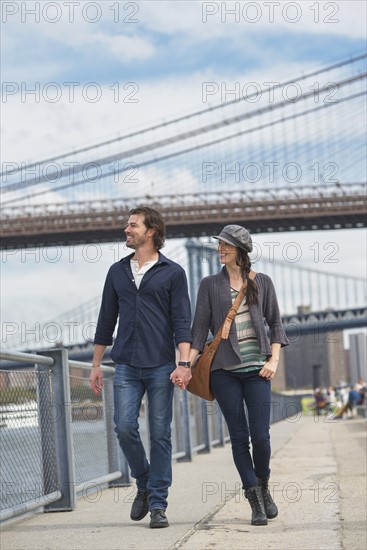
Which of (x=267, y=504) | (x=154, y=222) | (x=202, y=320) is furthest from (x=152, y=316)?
(x=267, y=504)

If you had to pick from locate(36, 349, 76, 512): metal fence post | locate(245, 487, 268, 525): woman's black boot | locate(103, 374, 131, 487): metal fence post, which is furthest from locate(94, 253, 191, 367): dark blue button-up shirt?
locate(103, 374, 131, 487): metal fence post

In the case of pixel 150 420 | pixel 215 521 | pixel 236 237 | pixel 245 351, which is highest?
pixel 236 237

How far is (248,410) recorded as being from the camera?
5289 mm

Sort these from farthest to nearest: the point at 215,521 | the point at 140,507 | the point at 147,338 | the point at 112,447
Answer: the point at 112,447 → the point at 215,521 → the point at 140,507 → the point at 147,338

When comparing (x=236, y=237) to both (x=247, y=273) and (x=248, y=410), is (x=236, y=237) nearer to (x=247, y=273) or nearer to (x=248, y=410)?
(x=247, y=273)

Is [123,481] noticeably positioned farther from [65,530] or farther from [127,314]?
[127,314]

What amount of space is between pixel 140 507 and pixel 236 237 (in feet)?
4.15

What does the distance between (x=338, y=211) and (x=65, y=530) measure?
40.8m

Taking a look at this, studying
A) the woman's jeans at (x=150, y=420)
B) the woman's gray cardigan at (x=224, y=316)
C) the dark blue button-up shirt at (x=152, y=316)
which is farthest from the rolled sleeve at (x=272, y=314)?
the woman's jeans at (x=150, y=420)

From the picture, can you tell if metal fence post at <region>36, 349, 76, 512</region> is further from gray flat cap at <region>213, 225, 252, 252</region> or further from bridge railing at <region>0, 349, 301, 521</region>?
gray flat cap at <region>213, 225, 252, 252</region>

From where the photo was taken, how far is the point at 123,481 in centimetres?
796

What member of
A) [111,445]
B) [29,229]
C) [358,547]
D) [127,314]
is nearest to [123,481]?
[111,445]

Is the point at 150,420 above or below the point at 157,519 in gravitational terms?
above

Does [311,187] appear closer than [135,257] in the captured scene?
No
